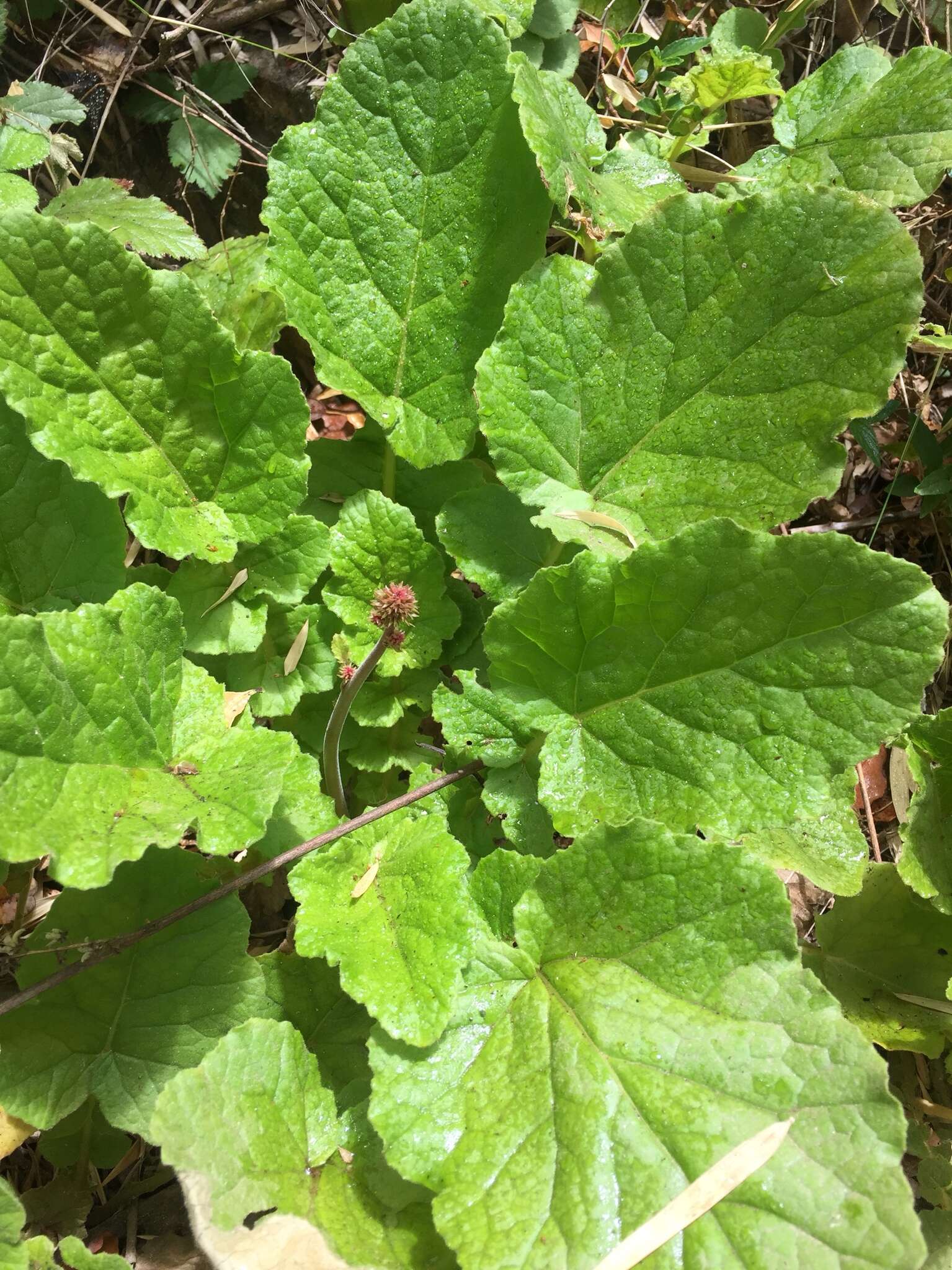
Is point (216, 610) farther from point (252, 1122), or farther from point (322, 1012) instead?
point (252, 1122)

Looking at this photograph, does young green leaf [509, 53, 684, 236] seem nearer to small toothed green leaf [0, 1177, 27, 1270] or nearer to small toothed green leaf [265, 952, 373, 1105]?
small toothed green leaf [265, 952, 373, 1105]

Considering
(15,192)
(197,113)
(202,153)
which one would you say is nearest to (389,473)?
(15,192)

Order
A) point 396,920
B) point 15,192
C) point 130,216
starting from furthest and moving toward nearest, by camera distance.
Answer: point 130,216
point 15,192
point 396,920

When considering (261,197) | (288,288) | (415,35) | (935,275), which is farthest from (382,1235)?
(935,275)

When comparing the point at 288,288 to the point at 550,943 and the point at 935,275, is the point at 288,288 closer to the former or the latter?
the point at 550,943

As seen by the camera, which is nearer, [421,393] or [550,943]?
[550,943]
